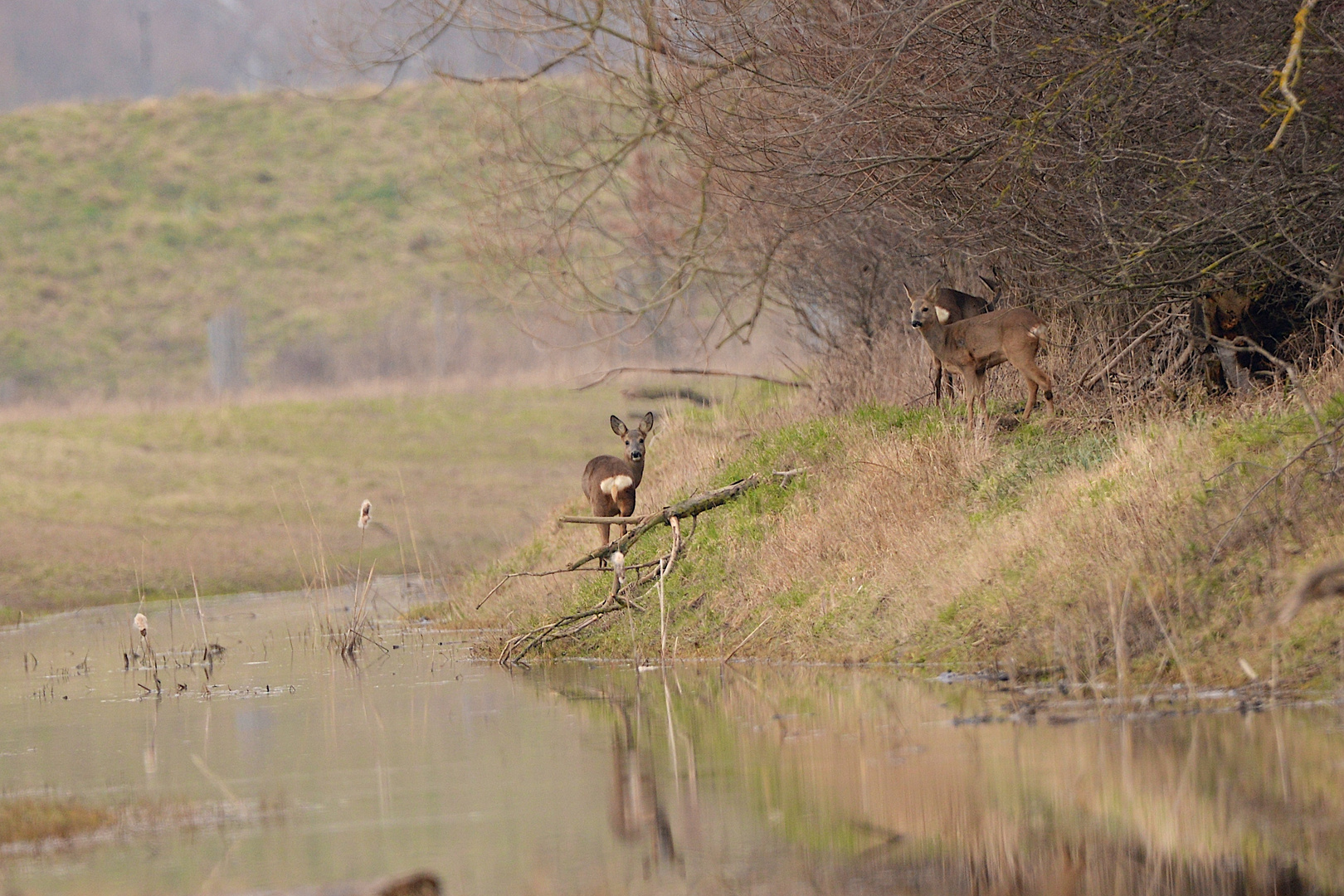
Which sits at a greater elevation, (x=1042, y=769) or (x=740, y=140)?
(x=740, y=140)

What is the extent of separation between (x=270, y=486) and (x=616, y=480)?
57.7ft

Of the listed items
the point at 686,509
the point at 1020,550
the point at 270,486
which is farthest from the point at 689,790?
the point at 270,486

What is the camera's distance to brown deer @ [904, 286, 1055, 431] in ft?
52.3

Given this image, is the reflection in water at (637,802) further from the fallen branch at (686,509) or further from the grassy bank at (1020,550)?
the fallen branch at (686,509)

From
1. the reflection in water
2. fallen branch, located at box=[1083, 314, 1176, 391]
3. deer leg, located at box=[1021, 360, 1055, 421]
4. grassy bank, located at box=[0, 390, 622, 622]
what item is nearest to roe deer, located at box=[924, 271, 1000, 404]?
deer leg, located at box=[1021, 360, 1055, 421]

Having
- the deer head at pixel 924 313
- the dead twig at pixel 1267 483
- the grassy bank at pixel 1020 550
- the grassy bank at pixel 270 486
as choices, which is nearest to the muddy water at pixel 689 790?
the grassy bank at pixel 1020 550

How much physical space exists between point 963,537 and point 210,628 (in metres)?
10.9

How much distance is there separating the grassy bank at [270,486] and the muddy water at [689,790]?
10729mm

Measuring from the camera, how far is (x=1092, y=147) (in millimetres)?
14117

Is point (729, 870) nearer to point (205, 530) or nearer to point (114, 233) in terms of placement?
point (205, 530)

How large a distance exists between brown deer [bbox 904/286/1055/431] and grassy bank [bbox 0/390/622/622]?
32.6 feet

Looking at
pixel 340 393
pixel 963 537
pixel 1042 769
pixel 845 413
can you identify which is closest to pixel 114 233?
pixel 340 393

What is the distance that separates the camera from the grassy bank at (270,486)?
28.0 m

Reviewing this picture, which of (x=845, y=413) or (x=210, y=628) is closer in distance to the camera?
(x=845, y=413)
